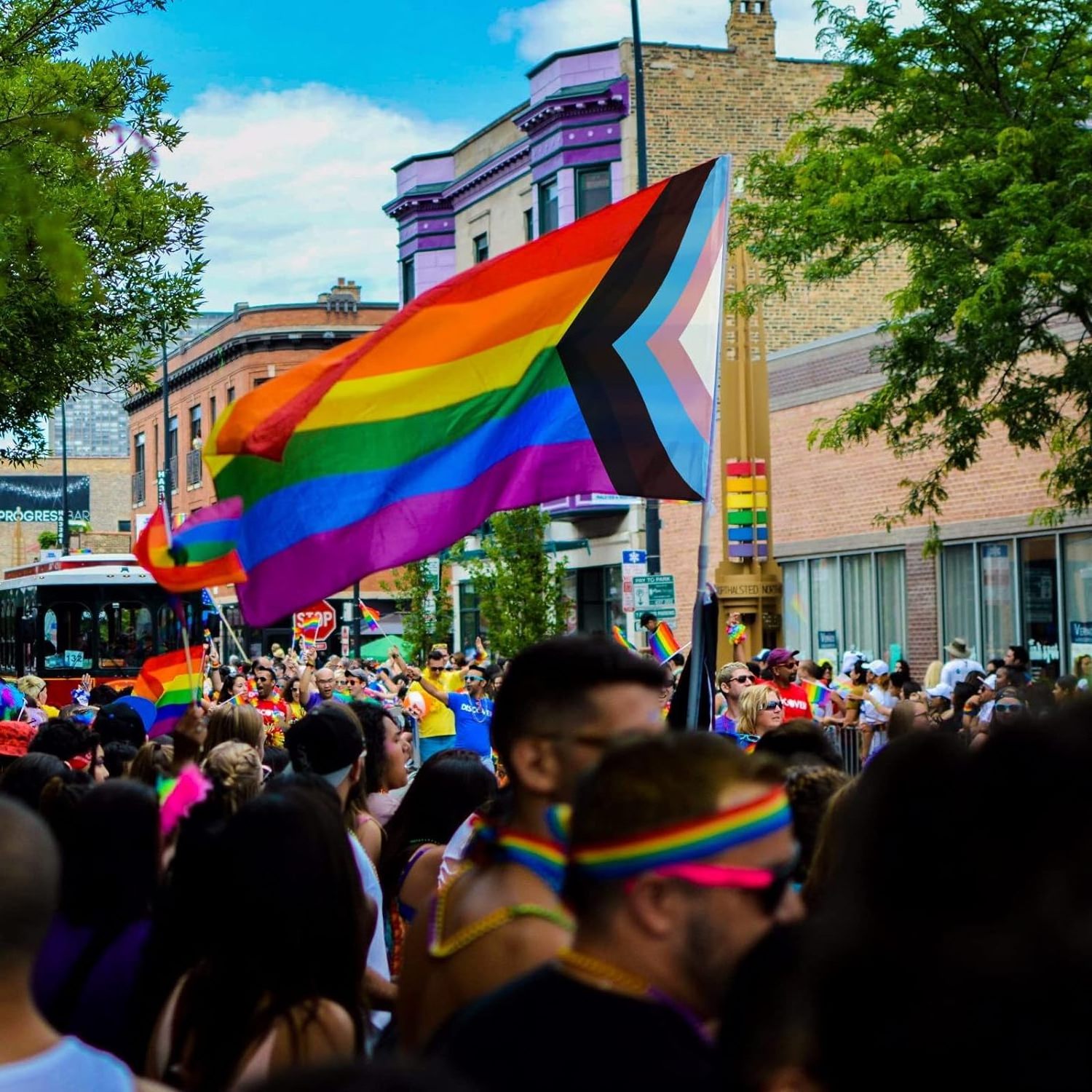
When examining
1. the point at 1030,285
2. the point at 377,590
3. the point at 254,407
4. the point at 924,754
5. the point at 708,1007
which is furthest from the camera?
the point at 377,590

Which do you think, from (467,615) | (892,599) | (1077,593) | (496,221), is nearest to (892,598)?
(892,599)

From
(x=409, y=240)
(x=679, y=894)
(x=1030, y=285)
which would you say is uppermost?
(x=409, y=240)

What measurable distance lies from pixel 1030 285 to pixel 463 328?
15192 mm

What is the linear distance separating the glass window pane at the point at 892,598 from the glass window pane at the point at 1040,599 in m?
3.11

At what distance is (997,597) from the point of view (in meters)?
27.2

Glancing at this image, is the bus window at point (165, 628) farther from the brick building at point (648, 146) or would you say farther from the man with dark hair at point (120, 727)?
the man with dark hair at point (120, 727)

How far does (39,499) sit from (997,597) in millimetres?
78708

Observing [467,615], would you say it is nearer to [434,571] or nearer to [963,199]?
[434,571]

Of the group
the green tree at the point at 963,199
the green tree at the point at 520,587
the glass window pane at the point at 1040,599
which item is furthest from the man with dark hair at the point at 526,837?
the green tree at the point at 520,587

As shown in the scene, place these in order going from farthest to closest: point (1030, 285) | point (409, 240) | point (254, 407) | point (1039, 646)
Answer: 1. point (409, 240)
2. point (1039, 646)
3. point (1030, 285)
4. point (254, 407)

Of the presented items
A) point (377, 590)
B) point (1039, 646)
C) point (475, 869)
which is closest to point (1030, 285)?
point (1039, 646)

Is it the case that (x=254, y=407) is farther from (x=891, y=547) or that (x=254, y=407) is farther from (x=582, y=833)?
(x=891, y=547)

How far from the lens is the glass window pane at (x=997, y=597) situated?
26.8m

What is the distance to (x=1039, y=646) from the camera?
26156 millimetres
